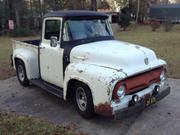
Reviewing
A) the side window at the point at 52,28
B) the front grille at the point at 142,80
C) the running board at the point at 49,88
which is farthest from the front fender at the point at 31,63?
the front grille at the point at 142,80

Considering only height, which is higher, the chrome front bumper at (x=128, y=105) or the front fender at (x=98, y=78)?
the front fender at (x=98, y=78)

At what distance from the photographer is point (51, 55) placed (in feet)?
21.2

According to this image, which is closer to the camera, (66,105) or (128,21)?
(66,105)

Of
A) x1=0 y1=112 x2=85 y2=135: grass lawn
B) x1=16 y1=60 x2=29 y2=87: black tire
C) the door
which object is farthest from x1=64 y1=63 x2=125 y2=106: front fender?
x1=16 y1=60 x2=29 y2=87: black tire

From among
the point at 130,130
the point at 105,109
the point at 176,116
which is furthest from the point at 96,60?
the point at 176,116

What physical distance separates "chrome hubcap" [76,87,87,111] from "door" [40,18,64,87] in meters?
0.70

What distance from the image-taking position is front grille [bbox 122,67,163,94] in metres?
5.11

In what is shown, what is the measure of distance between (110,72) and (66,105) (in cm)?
189

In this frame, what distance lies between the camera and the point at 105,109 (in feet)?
16.1

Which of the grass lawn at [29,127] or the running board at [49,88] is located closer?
the grass lawn at [29,127]

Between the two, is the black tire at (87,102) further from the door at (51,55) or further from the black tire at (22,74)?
the black tire at (22,74)

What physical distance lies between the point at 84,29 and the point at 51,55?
0.89 meters

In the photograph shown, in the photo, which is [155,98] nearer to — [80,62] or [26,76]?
[80,62]

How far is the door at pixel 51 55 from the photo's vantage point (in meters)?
6.24
